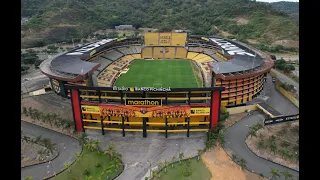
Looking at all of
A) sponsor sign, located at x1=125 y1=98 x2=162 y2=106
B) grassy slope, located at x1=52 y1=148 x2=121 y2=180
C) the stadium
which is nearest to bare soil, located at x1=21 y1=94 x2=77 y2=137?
the stadium

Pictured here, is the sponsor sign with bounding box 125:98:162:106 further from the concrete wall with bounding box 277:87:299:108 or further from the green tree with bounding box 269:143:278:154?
the concrete wall with bounding box 277:87:299:108

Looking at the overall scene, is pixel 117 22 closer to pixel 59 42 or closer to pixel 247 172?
pixel 59 42

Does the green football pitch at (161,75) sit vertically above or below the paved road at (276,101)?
above

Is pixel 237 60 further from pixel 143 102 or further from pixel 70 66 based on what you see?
pixel 70 66

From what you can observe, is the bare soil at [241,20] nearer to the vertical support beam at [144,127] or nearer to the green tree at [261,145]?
the green tree at [261,145]

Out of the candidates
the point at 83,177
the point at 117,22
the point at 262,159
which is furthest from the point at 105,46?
the point at 117,22

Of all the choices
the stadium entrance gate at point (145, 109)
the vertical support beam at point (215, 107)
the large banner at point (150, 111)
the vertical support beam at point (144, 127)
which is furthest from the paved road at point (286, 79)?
the vertical support beam at point (144, 127)
